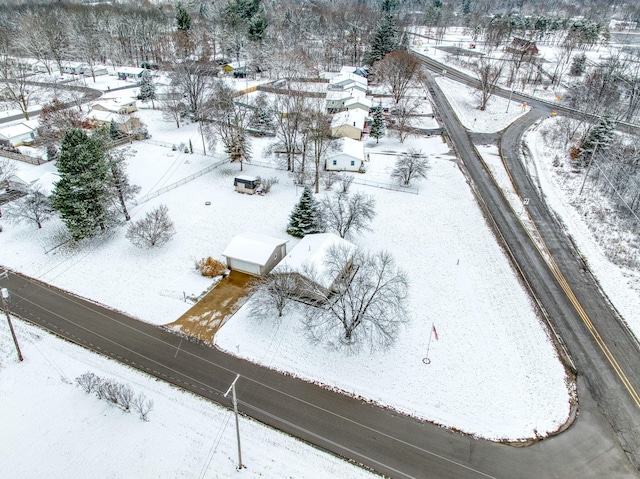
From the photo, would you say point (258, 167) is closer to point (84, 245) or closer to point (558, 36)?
point (84, 245)

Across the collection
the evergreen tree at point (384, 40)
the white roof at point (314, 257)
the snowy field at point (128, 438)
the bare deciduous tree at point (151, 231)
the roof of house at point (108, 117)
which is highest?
the evergreen tree at point (384, 40)

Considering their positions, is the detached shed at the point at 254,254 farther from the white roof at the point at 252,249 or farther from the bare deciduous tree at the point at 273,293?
the bare deciduous tree at the point at 273,293

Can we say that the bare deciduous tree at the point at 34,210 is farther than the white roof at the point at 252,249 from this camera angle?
Yes

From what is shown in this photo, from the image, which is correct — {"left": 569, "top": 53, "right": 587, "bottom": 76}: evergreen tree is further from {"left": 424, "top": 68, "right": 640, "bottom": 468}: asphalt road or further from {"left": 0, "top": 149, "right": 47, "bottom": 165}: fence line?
{"left": 0, "top": 149, "right": 47, "bottom": 165}: fence line

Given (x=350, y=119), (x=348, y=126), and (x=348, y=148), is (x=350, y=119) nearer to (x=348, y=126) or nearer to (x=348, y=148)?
(x=348, y=126)

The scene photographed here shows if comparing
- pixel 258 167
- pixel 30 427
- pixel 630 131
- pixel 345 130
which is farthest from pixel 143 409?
pixel 630 131

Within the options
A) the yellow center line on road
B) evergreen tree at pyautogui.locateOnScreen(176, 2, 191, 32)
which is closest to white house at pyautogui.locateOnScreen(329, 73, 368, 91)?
evergreen tree at pyautogui.locateOnScreen(176, 2, 191, 32)

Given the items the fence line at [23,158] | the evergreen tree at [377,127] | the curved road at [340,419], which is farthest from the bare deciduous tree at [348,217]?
the fence line at [23,158]

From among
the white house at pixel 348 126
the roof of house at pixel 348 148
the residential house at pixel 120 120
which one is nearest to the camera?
the roof of house at pixel 348 148
